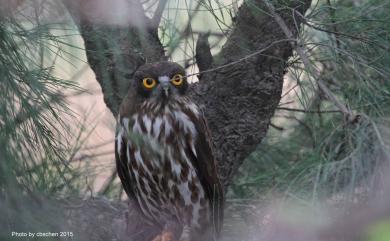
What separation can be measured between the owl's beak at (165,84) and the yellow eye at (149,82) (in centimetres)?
4

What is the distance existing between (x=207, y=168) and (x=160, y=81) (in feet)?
1.41

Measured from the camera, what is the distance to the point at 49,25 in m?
2.07

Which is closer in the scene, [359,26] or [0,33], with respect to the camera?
[0,33]

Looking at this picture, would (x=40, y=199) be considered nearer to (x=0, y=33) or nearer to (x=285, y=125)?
(x=0, y=33)

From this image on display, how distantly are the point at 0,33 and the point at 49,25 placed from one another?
245 mm

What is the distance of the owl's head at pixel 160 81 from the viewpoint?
261cm

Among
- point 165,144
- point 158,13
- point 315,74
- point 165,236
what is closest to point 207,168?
point 165,144

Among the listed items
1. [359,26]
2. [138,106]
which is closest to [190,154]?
[138,106]

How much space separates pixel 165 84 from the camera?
104 inches

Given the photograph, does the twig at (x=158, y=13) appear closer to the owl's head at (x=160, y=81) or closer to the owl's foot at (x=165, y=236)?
the owl's head at (x=160, y=81)

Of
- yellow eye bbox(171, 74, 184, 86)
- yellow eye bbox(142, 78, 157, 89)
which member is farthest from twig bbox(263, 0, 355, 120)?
yellow eye bbox(142, 78, 157, 89)

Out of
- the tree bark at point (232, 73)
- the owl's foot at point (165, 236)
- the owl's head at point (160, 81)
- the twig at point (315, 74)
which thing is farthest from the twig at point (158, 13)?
the owl's foot at point (165, 236)

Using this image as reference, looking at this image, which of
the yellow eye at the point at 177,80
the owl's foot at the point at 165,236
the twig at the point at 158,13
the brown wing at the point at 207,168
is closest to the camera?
the twig at the point at 158,13

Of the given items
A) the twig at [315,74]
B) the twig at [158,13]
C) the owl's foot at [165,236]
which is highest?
the twig at [158,13]
